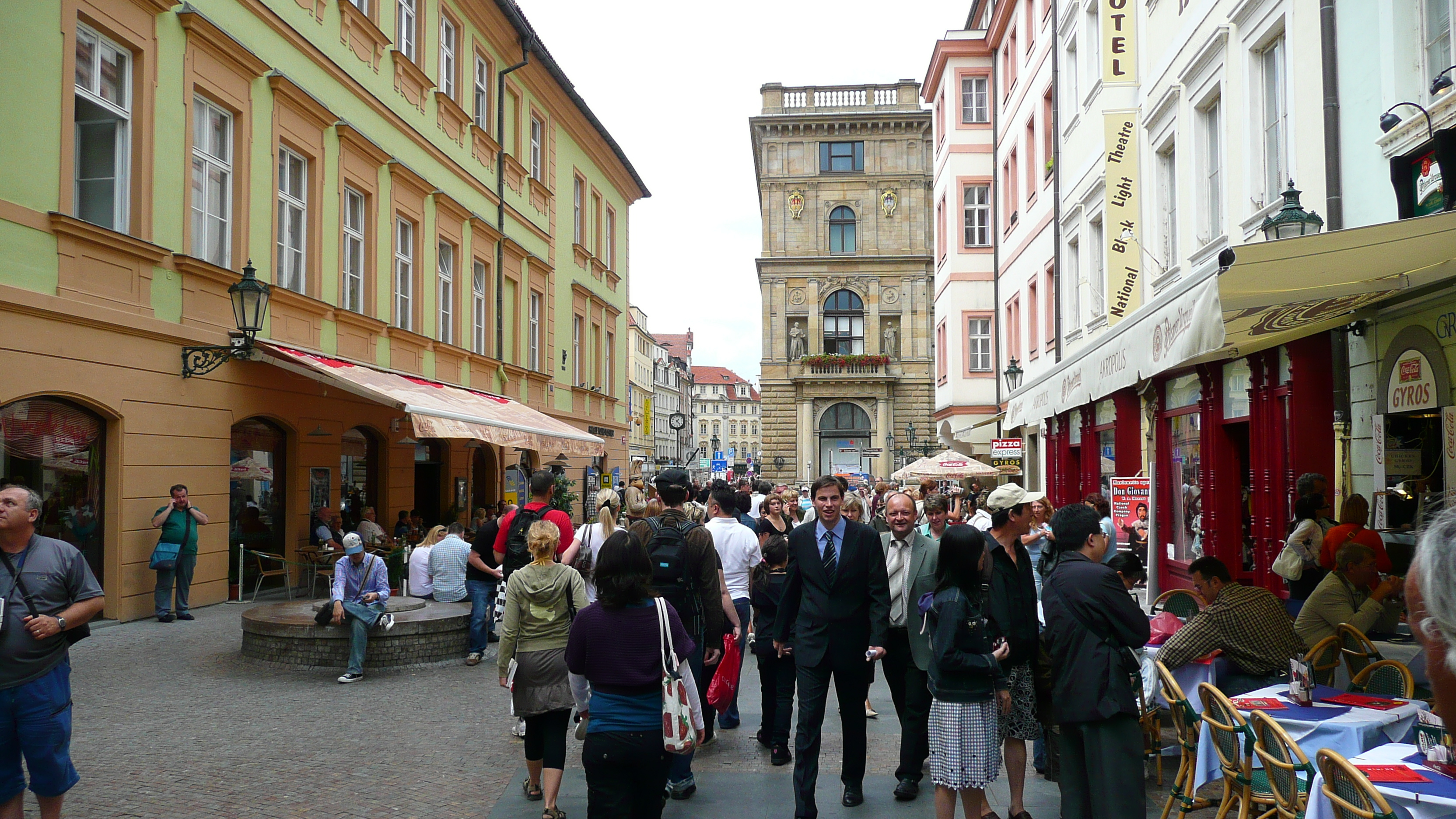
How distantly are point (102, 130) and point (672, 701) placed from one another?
10570 mm

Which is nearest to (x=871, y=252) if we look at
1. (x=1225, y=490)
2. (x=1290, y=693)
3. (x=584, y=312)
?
(x=584, y=312)

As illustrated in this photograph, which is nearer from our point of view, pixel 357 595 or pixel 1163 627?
pixel 1163 627

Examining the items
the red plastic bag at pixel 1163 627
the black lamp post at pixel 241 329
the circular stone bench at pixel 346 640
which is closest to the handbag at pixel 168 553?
the circular stone bench at pixel 346 640

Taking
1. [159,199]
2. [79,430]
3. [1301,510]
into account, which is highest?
[159,199]

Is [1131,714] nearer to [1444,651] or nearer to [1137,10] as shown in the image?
[1444,651]

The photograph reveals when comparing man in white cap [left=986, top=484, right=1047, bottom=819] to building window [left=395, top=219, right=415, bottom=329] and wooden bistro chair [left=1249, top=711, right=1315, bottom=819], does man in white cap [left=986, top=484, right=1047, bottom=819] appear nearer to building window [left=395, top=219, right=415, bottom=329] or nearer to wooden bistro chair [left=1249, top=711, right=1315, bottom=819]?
wooden bistro chair [left=1249, top=711, right=1315, bottom=819]

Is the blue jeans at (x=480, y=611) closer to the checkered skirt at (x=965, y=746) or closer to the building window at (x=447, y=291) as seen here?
the checkered skirt at (x=965, y=746)

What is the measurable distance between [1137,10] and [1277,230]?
28.6ft

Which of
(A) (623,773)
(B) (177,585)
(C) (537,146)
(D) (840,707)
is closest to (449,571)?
(B) (177,585)

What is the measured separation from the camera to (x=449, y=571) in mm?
12109

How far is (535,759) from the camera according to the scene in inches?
246

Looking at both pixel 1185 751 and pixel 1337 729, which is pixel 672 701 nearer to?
pixel 1185 751

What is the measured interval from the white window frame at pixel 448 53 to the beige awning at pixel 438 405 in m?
6.13

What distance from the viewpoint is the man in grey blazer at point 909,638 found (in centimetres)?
639
